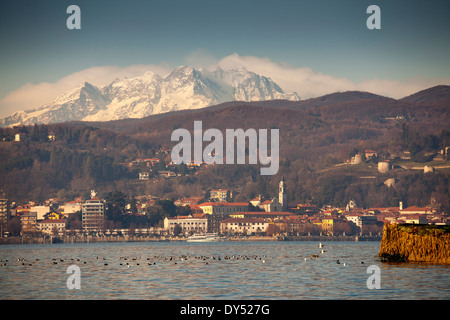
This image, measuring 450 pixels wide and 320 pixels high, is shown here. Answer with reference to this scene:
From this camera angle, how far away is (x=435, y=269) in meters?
57.5

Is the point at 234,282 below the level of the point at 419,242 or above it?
below

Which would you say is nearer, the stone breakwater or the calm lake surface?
the calm lake surface

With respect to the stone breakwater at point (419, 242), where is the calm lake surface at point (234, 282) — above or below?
below

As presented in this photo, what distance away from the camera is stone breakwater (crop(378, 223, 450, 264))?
198 ft

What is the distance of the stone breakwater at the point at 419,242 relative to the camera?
6044 cm

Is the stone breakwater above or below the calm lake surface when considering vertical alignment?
Answer: above

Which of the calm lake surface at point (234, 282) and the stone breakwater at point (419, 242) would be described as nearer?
the calm lake surface at point (234, 282)

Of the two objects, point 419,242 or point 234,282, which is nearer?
point 234,282

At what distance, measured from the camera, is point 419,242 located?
62000 mm

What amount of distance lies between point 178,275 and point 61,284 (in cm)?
1120

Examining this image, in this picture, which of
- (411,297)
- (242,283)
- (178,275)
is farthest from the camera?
(178,275)
